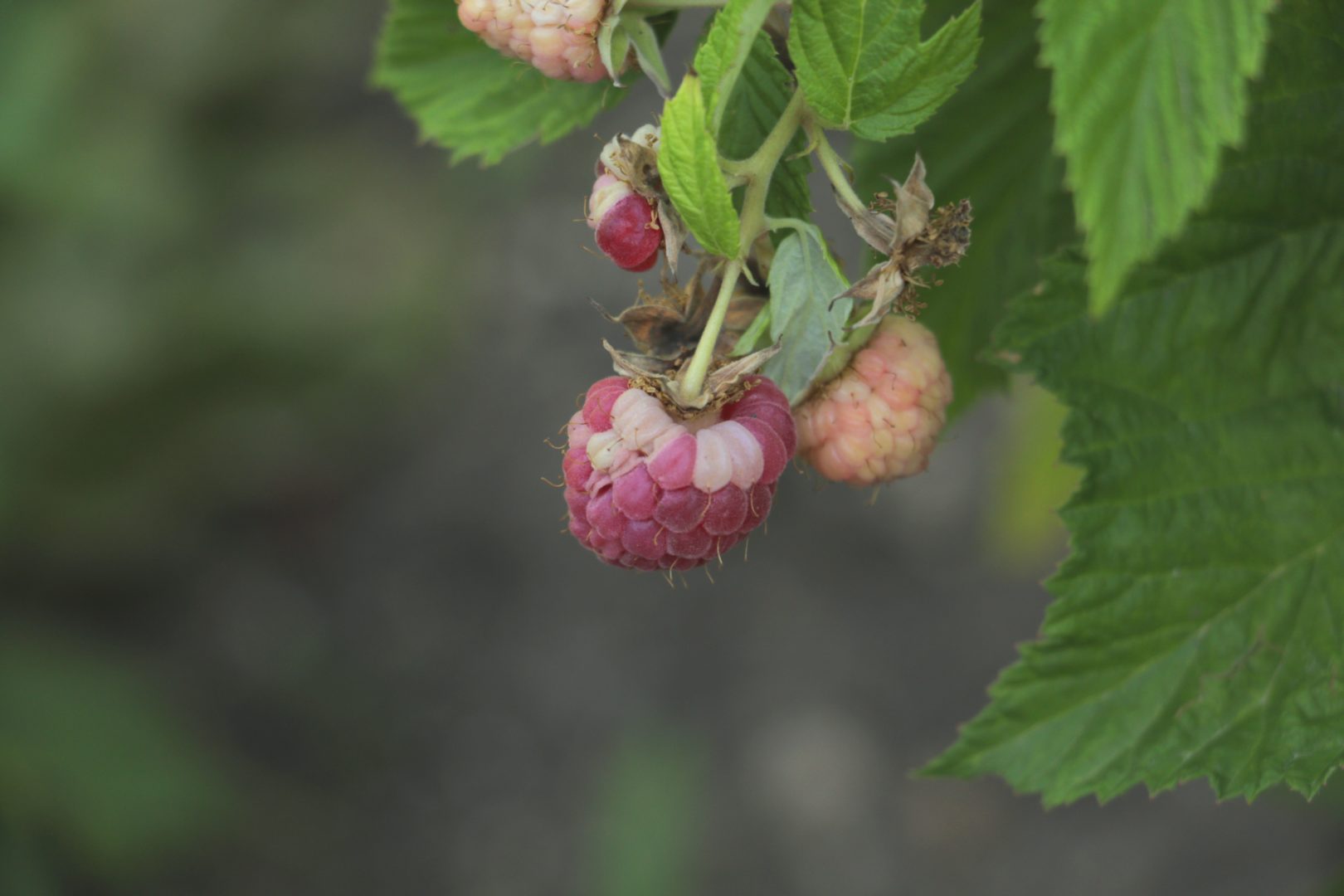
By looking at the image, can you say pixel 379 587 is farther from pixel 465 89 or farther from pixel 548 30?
pixel 548 30

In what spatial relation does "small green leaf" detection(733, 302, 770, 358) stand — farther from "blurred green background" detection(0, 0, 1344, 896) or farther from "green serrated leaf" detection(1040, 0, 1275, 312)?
"blurred green background" detection(0, 0, 1344, 896)

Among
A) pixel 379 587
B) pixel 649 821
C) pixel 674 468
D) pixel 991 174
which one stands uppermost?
pixel 674 468

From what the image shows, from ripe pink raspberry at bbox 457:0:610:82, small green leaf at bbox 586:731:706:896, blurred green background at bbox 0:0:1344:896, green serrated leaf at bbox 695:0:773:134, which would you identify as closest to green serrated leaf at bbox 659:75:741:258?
green serrated leaf at bbox 695:0:773:134

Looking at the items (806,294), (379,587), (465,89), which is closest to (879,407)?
(806,294)

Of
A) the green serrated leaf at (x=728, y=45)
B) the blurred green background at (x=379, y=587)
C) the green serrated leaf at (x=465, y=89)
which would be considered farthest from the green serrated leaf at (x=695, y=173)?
the blurred green background at (x=379, y=587)

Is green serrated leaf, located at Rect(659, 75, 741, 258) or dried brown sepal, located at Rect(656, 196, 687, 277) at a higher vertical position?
green serrated leaf, located at Rect(659, 75, 741, 258)

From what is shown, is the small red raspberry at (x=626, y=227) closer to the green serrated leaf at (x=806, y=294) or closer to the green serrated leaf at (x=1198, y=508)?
the green serrated leaf at (x=806, y=294)
